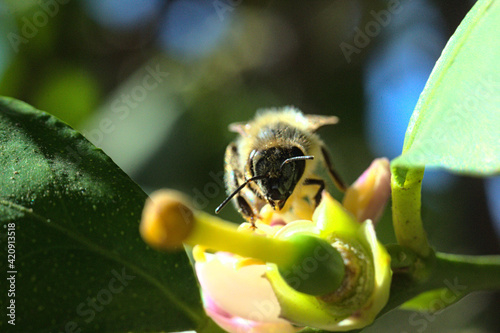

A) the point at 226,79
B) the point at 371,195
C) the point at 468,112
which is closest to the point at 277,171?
the point at 371,195

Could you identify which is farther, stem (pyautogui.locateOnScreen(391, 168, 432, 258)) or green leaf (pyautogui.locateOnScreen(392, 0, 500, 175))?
stem (pyautogui.locateOnScreen(391, 168, 432, 258))

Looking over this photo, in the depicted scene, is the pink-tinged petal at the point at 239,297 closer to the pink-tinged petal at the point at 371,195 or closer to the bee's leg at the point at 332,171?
the pink-tinged petal at the point at 371,195

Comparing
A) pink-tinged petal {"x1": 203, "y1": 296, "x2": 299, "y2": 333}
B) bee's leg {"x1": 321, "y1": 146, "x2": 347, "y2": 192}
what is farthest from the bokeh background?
pink-tinged petal {"x1": 203, "y1": 296, "x2": 299, "y2": 333}

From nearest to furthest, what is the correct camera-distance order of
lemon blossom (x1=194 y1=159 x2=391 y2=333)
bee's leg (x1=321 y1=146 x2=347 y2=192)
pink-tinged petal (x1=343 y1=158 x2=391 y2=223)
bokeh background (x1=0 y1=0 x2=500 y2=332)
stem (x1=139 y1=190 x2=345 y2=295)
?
1. stem (x1=139 y1=190 x2=345 y2=295)
2. lemon blossom (x1=194 y1=159 x2=391 y2=333)
3. pink-tinged petal (x1=343 y1=158 x2=391 y2=223)
4. bee's leg (x1=321 y1=146 x2=347 y2=192)
5. bokeh background (x1=0 y1=0 x2=500 y2=332)

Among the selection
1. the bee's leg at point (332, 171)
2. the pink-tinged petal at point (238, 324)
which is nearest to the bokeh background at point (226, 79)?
the bee's leg at point (332, 171)

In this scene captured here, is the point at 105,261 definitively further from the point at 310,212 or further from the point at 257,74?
the point at 257,74

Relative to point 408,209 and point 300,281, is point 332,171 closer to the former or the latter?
point 408,209

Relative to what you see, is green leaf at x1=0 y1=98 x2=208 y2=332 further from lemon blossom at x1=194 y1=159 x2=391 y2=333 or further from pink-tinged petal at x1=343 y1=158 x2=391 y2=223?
pink-tinged petal at x1=343 y1=158 x2=391 y2=223
